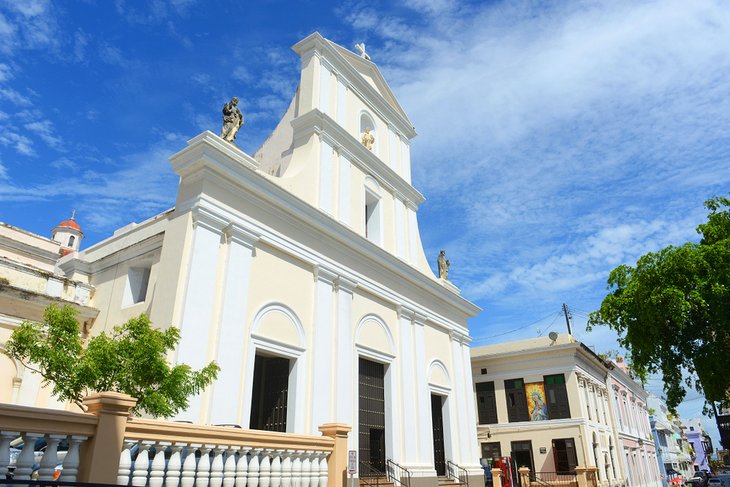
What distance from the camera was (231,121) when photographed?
12.9m

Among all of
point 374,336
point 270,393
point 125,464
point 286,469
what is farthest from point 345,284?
point 125,464

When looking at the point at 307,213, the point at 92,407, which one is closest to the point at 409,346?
the point at 307,213

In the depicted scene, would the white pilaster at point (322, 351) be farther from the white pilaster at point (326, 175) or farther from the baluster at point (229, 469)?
the baluster at point (229, 469)

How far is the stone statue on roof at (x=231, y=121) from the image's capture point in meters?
12.7

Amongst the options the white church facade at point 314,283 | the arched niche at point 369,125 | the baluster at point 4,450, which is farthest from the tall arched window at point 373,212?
the baluster at point 4,450

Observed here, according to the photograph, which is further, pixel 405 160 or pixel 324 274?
pixel 405 160

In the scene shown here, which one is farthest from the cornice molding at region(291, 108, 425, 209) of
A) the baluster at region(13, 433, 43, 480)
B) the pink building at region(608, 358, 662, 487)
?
the pink building at region(608, 358, 662, 487)

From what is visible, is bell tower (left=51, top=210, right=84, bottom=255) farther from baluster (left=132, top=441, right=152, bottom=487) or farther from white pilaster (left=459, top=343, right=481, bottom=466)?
baluster (left=132, top=441, right=152, bottom=487)

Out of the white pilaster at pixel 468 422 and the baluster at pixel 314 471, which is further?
the white pilaster at pixel 468 422

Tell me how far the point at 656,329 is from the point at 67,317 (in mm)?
16409

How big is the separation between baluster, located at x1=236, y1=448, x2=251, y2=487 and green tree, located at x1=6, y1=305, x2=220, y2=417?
181 cm

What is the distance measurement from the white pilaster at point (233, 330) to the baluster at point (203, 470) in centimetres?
426

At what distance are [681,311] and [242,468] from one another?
14.2m

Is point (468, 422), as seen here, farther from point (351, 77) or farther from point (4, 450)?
point (4, 450)
